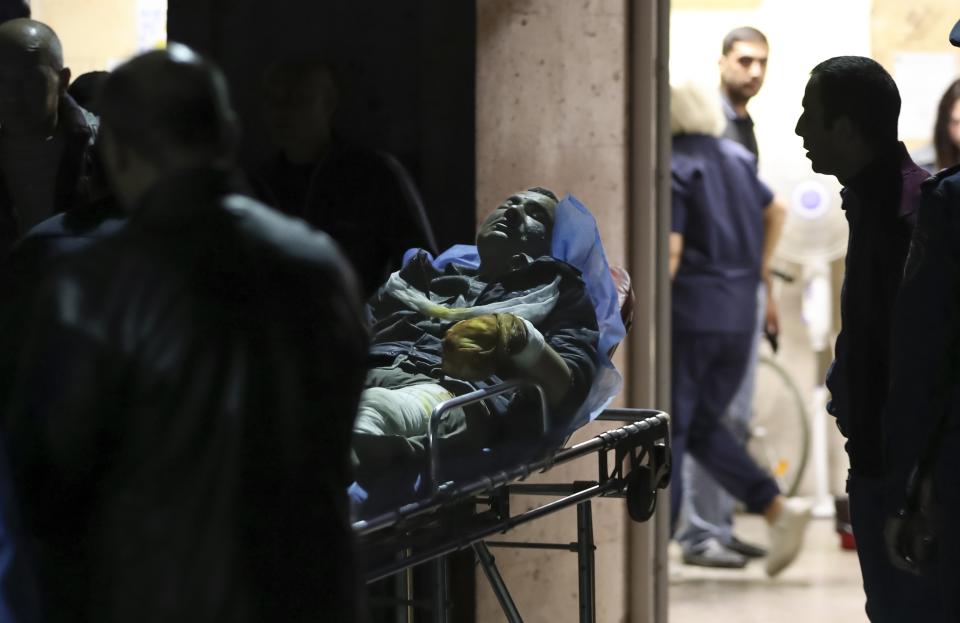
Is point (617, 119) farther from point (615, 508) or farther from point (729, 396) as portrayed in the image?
point (729, 396)

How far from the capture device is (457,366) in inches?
132

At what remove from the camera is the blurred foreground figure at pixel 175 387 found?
1.66 metres

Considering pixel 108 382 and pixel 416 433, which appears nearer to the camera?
pixel 108 382

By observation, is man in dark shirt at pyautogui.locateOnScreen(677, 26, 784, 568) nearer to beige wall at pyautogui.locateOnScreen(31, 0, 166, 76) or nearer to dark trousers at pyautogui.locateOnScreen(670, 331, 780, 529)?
dark trousers at pyautogui.locateOnScreen(670, 331, 780, 529)

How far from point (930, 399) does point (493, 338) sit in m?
0.97

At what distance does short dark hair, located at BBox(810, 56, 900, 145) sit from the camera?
10.6 feet

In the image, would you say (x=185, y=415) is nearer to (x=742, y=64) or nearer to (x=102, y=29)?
(x=102, y=29)

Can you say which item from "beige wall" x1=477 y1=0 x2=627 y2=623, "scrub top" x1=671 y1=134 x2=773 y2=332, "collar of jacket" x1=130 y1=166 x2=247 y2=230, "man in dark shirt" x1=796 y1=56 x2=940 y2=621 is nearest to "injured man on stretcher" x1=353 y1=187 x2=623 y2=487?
"beige wall" x1=477 y1=0 x2=627 y2=623

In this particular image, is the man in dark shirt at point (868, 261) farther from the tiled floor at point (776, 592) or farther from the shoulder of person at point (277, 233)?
the tiled floor at point (776, 592)

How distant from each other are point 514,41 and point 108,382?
106 inches

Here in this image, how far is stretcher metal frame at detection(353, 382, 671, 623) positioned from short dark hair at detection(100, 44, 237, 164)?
99 cm

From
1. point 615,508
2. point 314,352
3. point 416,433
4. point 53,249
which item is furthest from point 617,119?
point 314,352

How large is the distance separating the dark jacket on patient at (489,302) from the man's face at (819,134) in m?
0.68

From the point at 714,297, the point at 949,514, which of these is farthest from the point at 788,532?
the point at 949,514
